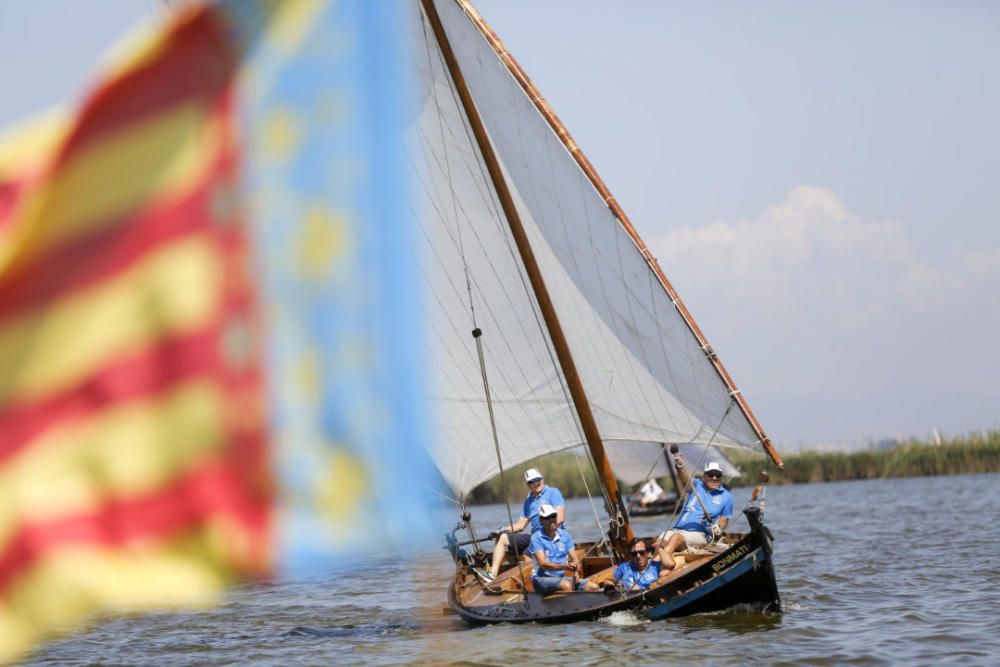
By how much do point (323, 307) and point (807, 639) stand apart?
13.5 m

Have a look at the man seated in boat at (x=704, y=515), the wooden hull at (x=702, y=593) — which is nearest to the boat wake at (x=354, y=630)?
the wooden hull at (x=702, y=593)

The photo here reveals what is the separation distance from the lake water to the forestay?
3227 mm

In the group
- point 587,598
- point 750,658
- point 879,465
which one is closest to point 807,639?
point 750,658

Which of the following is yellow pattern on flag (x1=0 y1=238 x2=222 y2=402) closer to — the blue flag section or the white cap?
the blue flag section

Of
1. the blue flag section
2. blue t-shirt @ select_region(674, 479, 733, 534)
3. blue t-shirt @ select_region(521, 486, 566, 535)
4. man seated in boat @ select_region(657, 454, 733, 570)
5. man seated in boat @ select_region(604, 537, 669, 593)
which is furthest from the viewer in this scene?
blue t-shirt @ select_region(521, 486, 566, 535)

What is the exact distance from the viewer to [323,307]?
149 inches

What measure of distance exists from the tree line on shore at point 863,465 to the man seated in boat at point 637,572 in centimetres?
3516

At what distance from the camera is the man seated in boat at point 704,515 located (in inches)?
714

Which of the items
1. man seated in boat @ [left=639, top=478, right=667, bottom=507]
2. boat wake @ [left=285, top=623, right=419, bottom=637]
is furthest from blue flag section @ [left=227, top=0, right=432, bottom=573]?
man seated in boat @ [left=639, top=478, right=667, bottom=507]

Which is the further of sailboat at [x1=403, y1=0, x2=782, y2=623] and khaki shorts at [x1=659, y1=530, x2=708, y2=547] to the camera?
khaki shorts at [x1=659, y1=530, x2=708, y2=547]

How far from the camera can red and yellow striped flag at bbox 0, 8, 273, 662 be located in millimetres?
3164

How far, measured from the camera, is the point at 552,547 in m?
17.8

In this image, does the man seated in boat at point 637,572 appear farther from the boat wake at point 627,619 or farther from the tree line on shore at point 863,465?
the tree line on shore at point 863,465

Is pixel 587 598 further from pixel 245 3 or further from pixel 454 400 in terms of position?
pixel 245 3
